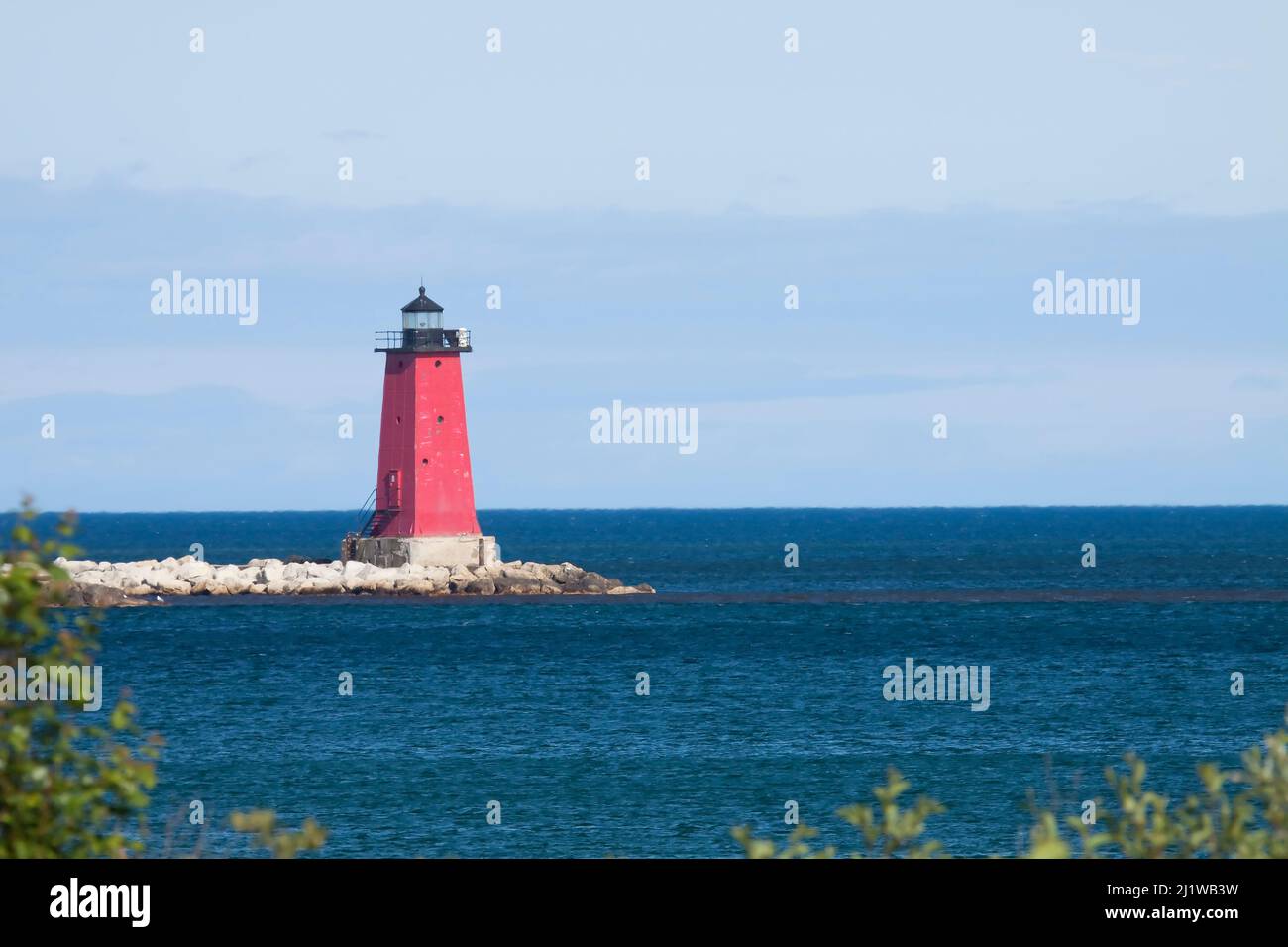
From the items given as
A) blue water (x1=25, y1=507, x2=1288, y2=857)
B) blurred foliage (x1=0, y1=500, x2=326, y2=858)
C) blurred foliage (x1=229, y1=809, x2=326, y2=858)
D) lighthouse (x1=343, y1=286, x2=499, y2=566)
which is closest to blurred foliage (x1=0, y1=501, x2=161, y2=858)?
blurred foliage (x1=0, y1=500, x2=326, y2=858)

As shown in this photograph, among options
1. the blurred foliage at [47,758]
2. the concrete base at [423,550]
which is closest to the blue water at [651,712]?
the concrete base at [423,550]

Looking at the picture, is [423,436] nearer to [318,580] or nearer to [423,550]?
[423,550]

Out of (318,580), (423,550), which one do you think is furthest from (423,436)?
(318,580)

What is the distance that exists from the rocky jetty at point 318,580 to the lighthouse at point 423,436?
2.76 m

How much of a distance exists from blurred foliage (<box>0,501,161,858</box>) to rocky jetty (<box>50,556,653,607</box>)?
5794 cm

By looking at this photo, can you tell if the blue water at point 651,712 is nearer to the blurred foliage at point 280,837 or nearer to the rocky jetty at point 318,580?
the rocky jetty at point 318,580

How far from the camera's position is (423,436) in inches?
2386

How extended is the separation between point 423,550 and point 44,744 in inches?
2262

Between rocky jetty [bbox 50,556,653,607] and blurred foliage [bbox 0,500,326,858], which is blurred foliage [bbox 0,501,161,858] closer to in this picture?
blurred foliage [bbox 0,500,326,858]

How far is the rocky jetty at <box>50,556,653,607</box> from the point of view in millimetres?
67000

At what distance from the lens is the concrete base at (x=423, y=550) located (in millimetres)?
64938

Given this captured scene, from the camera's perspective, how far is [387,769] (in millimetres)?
33438

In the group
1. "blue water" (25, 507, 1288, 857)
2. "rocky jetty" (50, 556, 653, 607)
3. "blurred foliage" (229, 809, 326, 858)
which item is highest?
"blurred foliage" (229, 809, 326, 858)
